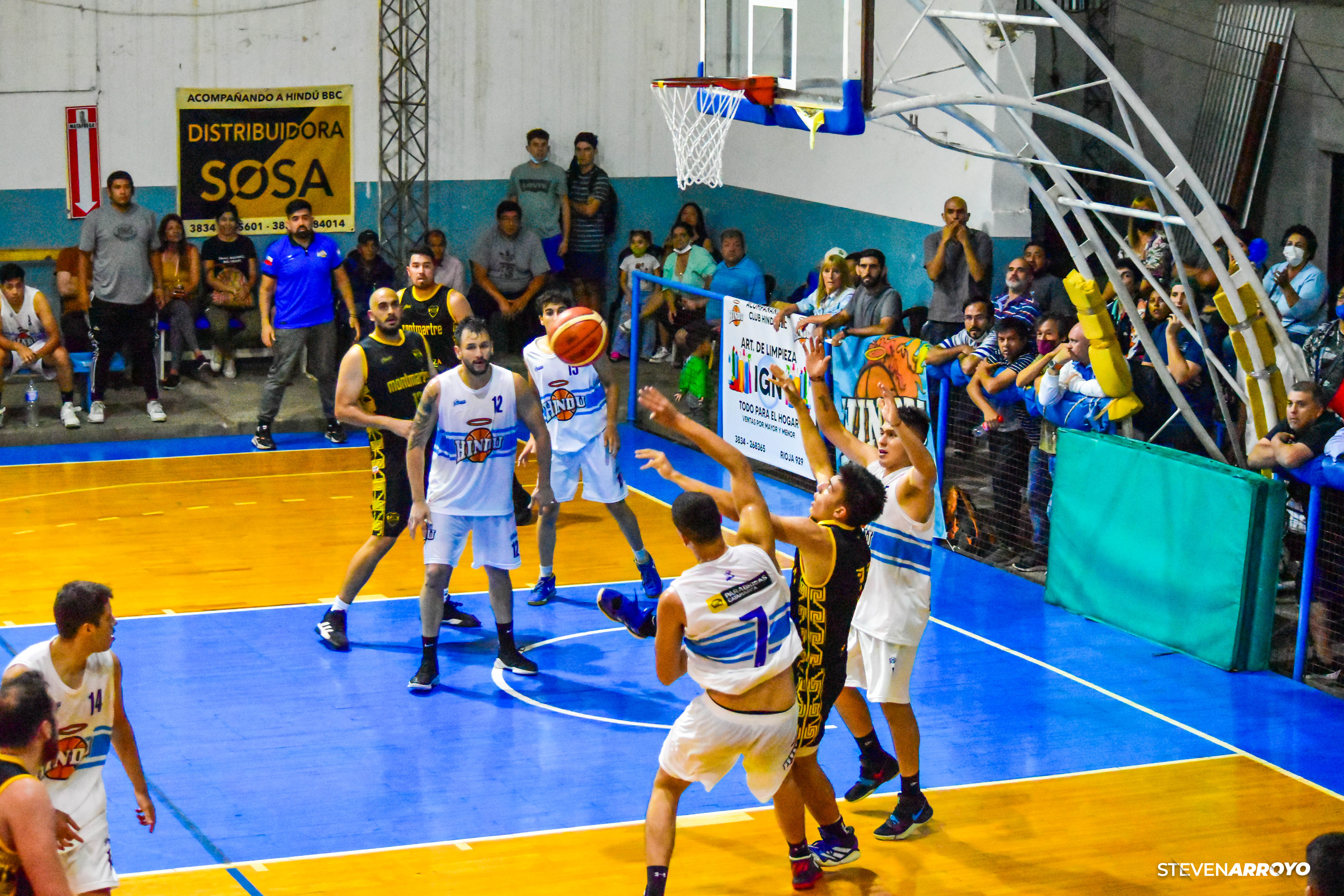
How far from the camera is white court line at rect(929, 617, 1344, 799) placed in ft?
29.0

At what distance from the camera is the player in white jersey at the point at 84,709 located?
19.0 ft

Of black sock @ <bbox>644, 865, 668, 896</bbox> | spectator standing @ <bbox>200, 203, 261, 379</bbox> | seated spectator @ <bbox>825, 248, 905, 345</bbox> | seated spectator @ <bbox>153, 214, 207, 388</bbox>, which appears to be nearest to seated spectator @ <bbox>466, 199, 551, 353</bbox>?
spectator standing @ <bbox>200, 203, 261, 379</bbox>

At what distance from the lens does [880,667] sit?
26.5ft

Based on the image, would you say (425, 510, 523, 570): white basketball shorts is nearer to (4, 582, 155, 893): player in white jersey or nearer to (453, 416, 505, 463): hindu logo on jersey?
(453, 416, 505, 463): hindu logo on jersey

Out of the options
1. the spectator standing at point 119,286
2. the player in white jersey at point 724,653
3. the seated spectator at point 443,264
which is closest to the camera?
the player in white jersey at point 724,653

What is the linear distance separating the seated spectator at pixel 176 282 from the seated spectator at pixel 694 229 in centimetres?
546

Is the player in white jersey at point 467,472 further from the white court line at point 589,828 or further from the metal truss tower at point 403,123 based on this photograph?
the metal truss tower at point 403,123

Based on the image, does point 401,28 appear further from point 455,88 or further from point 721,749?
point 721,749

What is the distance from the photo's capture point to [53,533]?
13.1m

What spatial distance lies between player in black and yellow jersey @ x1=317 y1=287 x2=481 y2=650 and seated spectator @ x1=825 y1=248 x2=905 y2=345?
15.1 feet

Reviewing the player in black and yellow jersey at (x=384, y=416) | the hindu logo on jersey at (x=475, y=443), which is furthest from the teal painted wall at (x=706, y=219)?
the hindu logo on jersey at (x=475, y=443)

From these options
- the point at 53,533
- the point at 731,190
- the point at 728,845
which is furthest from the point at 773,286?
the point at 728,845

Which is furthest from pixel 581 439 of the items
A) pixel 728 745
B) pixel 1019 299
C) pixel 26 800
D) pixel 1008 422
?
pixel 26 800

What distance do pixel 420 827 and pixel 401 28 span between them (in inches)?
544
